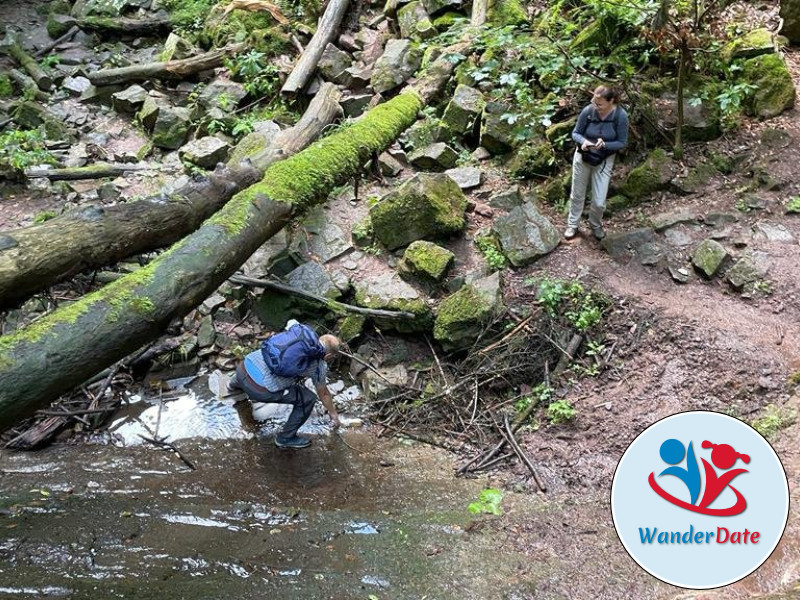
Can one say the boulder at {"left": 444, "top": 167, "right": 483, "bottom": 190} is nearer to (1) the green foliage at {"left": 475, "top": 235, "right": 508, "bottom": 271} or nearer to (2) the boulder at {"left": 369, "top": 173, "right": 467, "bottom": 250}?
(2) the boulder at {"left": 369, "top": 173, "right": 467, "bottom": 250}

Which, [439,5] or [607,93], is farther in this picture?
[439,5]

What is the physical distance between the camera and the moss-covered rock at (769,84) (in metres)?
6.91

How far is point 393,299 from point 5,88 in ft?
28.1

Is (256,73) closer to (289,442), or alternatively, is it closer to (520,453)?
(289,442)

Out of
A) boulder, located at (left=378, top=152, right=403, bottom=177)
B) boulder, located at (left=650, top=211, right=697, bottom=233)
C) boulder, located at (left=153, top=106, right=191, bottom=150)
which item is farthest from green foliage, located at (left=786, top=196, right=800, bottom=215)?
boulder, located at (left=153, top=106, right=191, bottom=150)

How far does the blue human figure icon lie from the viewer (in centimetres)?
320

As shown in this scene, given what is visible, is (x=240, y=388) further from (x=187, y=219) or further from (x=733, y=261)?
(x=733, y=261)

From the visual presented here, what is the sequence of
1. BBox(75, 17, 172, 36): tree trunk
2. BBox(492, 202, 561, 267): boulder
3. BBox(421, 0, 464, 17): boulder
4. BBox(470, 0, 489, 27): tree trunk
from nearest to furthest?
BBox(492, 202, 561, 267): boulder, BBox(470, 0, 489, 27): tree trunk, BBox(421, 0, 464, 17): boulder, BBox(75, 17, 172, 36): tree trunk

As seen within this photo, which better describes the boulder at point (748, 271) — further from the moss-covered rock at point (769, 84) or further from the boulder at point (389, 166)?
A: the boulder at point (389, 166)

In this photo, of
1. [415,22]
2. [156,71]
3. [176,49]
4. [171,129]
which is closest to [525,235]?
[415,22]

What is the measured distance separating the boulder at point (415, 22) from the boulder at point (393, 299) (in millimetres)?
5227

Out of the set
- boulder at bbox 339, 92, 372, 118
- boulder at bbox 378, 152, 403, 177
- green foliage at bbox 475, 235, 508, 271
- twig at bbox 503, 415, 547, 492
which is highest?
boulder at bbox 339, 92, 372, 118

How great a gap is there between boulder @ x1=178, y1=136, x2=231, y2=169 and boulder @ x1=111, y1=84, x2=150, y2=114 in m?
2.12

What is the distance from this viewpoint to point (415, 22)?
997 cm
